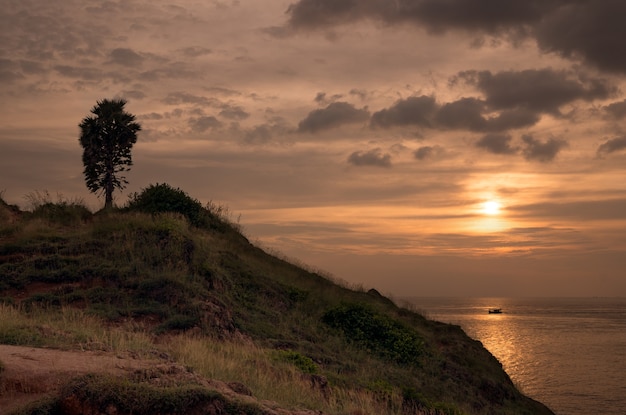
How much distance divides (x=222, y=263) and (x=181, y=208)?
719 centimetres

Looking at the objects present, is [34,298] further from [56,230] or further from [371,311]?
[371,311]

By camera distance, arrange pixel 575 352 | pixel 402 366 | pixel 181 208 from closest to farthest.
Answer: pixel 402 366 → pixel 181 208 → pixel 575 352

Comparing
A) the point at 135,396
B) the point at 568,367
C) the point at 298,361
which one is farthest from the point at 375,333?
the point at 568,367

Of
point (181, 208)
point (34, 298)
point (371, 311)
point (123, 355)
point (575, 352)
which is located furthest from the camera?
point (575, 352)

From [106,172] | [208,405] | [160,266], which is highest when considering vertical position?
[106,172]

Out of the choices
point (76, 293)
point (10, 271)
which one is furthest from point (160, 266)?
point (10, 271)

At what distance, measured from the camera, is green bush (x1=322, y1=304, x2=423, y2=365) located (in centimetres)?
2730

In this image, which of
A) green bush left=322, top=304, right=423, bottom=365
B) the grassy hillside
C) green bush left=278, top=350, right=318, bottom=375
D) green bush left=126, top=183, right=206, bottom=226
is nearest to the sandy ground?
the grassy hillside

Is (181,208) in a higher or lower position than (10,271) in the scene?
higher

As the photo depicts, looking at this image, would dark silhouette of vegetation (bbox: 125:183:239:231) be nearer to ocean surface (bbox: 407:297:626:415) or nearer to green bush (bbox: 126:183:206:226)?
green bush (bbox: 126:183:206:226)

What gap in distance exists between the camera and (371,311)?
2956 cm

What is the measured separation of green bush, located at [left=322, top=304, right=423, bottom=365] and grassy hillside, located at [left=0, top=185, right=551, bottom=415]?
6cm

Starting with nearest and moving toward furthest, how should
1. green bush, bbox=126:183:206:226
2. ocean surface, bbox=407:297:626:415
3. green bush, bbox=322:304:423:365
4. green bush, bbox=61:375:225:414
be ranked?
green bush, bbox=61:375:225:414 → green bush, bbox=322:304:423:365 → green bush, bbox=126:183:206:226 → ocean surface, bbox=407:297:626:415

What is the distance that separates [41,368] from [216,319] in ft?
38.0
